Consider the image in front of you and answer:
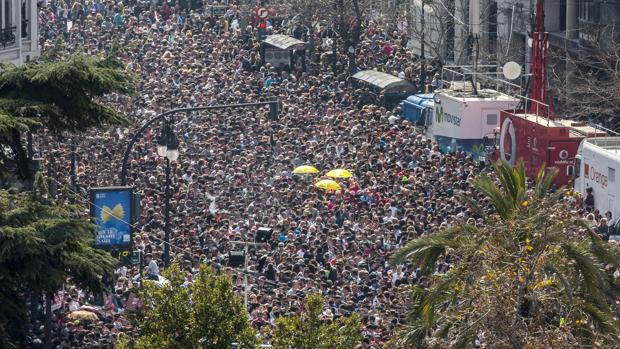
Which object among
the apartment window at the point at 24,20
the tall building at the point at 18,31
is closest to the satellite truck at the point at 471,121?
Result: the tall building at the point at 18,31

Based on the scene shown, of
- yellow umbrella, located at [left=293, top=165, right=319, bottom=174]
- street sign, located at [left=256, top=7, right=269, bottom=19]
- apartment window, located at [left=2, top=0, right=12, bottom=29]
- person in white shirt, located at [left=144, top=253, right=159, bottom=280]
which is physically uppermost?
apartment window, located at [left=2, top=0, right=12, bottom=29]

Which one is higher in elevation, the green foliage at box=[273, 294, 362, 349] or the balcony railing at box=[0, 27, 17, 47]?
the balcony railing at box=[0, 27, 17, 47]

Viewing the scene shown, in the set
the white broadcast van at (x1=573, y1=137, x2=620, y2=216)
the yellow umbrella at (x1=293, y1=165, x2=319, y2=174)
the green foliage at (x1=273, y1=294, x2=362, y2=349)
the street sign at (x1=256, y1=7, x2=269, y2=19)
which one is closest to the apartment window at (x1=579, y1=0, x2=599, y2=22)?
the street sign at (x1=256, y1=7, x2=269, y2=19)

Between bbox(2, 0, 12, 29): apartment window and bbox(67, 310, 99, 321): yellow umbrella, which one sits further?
bbox(2, 0, 12, 29): apartment window

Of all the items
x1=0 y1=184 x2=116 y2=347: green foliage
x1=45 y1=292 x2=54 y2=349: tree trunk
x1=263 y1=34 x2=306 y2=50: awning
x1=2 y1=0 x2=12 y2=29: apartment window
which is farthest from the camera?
x1=263 y1=34 x2=306 y2=50: awning

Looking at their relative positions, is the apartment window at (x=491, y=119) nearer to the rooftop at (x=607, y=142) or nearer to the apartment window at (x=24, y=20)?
the rooftop at (x=607, y=142)

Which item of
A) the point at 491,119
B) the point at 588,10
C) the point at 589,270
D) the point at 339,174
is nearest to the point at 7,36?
the point at 339,174

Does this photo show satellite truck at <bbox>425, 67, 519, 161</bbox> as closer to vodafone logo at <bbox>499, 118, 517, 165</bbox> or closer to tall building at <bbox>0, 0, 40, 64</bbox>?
vodafone logo at <bbox>499, 118, 517, 165</bbox>

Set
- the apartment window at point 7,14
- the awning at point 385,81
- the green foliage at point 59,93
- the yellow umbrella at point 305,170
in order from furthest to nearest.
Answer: the awning at point 385,81
the yellow umbrella at point 305,170
the apartment window at point 7,14
the green foliage at point 59,93
